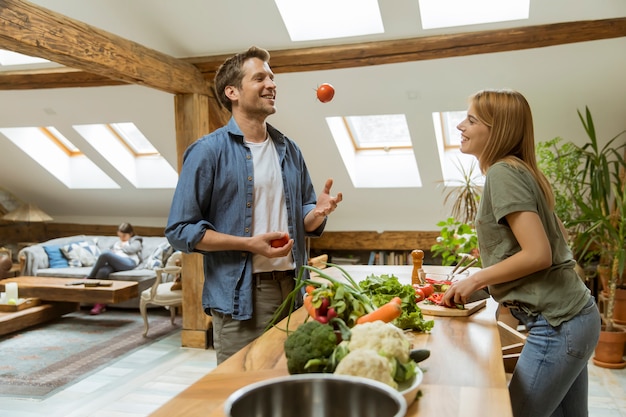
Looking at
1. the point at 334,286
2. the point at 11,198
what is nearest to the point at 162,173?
the point at 11,198

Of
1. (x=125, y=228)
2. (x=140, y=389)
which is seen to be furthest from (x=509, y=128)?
(x=125, y=228)

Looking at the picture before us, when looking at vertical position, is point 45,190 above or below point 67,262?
above

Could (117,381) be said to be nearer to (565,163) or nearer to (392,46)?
(392,46)

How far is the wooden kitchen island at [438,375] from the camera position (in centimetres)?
112

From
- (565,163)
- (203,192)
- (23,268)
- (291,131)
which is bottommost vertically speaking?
(23,268)

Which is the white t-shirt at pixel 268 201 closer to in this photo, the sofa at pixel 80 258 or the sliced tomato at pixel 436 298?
the sliced tomato at pixel 436 298

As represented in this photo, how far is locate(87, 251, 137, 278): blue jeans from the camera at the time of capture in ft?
21.9

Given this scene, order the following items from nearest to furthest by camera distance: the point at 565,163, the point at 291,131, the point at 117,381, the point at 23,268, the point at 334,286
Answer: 1. the point at 334,286
2. the point at 117,381
3. the point at 565,163
4. the point at 291,131
5. the point at 23,268

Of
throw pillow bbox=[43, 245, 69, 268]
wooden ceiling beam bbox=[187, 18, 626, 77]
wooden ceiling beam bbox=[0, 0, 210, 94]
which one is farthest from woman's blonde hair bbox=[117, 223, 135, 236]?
wooden ceiling beam bbox=[187, 18, 626, 77]

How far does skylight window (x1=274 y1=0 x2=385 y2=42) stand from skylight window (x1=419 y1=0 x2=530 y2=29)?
0.34m

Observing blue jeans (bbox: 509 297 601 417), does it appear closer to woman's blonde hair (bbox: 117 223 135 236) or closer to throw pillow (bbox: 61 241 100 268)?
woman's blonde hair (bbox: 117 223 135 236)

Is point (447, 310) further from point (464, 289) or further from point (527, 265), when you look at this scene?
point (527, 265)

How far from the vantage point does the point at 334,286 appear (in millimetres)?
1488

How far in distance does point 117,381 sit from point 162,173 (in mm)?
3264
